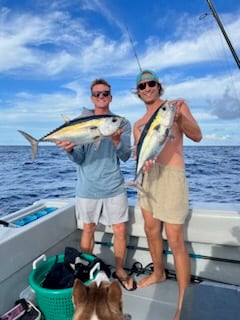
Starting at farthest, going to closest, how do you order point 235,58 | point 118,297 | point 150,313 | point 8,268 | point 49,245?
point 49,245 → point 235,58 → point 150,313 → point 8,268 → point 118,297

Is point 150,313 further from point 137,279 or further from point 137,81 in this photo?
point 137,81

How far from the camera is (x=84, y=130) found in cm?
255

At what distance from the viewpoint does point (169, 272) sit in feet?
10.8

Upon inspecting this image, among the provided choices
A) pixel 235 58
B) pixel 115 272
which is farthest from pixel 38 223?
pixel 235 58

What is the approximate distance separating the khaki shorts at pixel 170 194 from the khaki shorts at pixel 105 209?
1.54 ft

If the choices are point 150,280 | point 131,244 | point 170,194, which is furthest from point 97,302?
point 131,244

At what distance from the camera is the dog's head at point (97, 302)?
1.30 metres

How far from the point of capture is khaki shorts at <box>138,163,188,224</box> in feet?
8.30

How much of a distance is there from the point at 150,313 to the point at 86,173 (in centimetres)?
147

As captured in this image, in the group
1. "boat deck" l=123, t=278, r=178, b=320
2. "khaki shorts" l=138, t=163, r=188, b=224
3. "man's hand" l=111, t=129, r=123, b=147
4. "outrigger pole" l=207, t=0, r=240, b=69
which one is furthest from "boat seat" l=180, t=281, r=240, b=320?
"outrigger pole" l=207, t=0, r=240, b=69

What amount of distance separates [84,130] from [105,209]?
92cm

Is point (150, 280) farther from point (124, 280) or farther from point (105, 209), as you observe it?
point (105, 209)

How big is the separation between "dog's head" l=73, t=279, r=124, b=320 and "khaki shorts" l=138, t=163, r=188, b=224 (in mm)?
1250

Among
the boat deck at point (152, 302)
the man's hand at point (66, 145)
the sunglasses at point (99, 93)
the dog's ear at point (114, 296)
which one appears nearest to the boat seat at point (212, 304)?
the dog's ear at point (114, 296)
